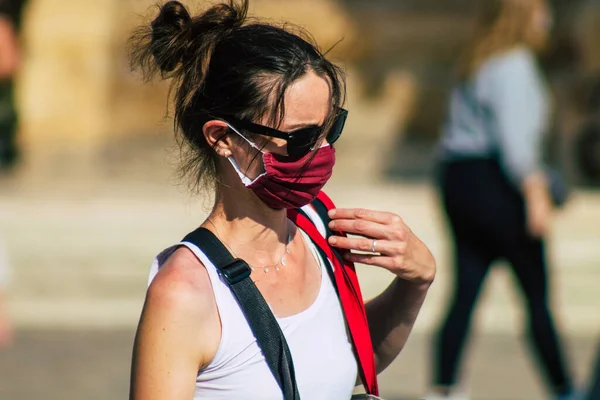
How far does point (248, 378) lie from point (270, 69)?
57 cm

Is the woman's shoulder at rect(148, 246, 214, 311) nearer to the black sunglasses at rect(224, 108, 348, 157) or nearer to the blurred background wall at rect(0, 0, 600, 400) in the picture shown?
the black sunglasses at rect(224, 108, 348, 157)

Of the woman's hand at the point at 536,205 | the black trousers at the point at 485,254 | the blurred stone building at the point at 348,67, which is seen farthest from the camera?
the blurred stone building at the point at 348,67

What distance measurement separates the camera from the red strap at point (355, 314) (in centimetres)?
205

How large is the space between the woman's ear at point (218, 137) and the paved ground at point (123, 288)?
371 cm

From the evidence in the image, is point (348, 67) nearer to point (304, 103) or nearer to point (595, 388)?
point (595, 388)

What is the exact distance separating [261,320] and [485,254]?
119 inches

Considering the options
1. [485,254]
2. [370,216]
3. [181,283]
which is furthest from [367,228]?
[485,254]

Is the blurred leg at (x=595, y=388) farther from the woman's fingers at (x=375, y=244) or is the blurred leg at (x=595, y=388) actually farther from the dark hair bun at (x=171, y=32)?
the dark hair bun at (x=171, y=32)

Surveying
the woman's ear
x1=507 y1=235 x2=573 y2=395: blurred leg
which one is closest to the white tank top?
the woman's ear

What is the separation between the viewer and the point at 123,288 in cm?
754

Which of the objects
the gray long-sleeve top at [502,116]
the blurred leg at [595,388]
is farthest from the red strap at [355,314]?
the gray long-sleeve top at [502,116]

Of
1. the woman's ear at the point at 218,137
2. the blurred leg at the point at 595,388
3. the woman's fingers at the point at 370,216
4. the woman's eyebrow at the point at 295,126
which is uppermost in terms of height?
the woman's eyebrow at the point at 295,126

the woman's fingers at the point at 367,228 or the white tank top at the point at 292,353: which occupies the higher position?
the woman's fingers at the point at 367,228

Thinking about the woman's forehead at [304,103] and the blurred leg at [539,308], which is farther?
the blurred leg at [539,308]
